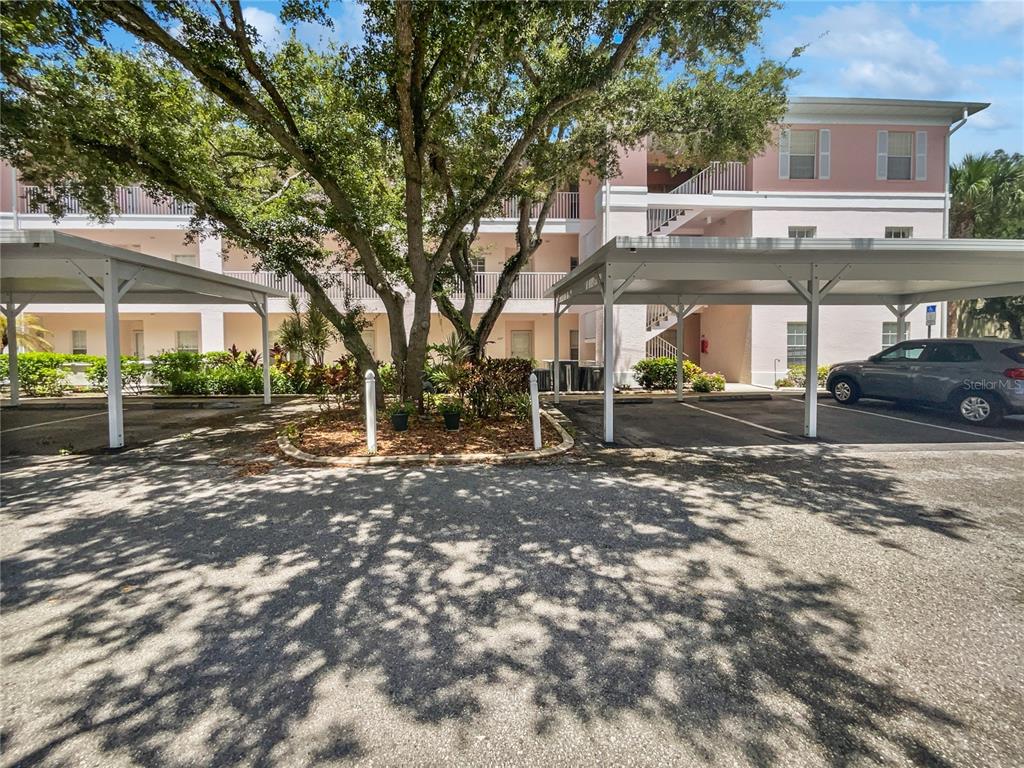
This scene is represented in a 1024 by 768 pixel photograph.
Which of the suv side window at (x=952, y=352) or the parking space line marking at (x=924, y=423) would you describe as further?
the suv side window at (x=952, y=352)

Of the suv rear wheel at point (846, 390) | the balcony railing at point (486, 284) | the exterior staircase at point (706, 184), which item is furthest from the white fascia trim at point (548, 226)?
the suv rear wheel at point (846, 390)

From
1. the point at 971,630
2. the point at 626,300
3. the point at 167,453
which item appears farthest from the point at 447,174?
the point at 971,630

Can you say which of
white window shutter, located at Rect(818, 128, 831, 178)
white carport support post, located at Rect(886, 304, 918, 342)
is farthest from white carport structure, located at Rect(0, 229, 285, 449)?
white window shutter, located at Rect(818, 128, 831, 178)

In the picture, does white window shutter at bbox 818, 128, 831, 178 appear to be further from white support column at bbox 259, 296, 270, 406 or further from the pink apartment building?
white support column at bbox 259, 296, 270, 406

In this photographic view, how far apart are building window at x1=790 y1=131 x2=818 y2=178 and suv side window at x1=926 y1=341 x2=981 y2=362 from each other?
29.8 feet

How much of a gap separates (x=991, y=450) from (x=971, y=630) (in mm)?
6161

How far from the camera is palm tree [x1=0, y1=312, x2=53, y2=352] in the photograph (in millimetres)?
17684

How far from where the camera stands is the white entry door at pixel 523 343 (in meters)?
21.0

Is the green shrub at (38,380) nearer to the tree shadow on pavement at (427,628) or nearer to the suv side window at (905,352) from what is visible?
the tree shadow on pavement at (427,628)

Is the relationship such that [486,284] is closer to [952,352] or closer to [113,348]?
[113,348]

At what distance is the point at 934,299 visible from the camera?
12.7 metres

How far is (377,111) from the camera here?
324 inches

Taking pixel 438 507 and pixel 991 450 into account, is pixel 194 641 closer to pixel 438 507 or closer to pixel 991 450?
pixel 438 507

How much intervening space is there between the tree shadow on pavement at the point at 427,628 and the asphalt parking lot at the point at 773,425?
10.7 ft
